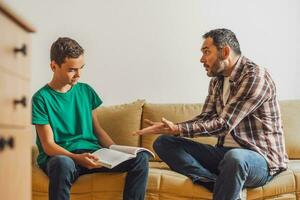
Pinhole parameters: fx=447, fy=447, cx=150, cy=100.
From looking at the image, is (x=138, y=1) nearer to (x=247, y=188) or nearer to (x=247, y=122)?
(x=247, y=122)

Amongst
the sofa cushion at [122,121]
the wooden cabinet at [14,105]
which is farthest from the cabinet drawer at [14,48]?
the sofa cushion at [122,121]

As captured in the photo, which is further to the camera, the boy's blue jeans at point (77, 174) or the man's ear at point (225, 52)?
the man's ear at point (225, 52)

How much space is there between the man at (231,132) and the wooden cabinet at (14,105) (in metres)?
0.95

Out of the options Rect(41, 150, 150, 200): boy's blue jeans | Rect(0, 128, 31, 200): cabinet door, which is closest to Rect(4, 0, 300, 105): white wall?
Rect(41, 150, 150, 200): boy's blue jeans

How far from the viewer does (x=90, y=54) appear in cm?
290

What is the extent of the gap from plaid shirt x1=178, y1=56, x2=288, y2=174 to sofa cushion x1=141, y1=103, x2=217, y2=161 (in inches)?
19.5

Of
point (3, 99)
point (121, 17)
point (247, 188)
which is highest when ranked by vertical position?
point (121, 17)

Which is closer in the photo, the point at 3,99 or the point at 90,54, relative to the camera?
the point at 3,99

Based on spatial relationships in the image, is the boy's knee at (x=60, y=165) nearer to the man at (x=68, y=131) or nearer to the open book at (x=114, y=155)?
the man at (x=68, y=131)

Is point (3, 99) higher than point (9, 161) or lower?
higher

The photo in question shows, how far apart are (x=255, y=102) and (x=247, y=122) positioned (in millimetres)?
122

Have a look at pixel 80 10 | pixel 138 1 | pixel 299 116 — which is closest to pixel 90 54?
pixel 80 10

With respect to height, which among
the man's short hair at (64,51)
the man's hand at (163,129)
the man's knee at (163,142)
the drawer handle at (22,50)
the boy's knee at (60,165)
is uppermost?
the man's short hair at (64,51)

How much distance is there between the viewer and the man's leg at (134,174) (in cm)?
199
